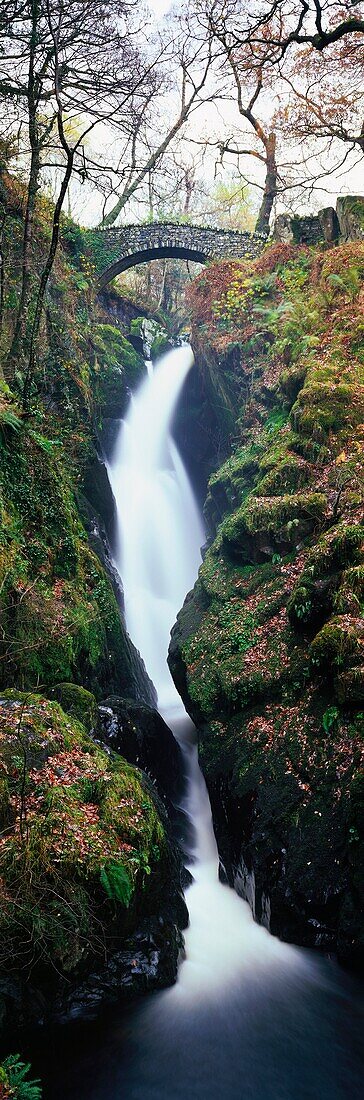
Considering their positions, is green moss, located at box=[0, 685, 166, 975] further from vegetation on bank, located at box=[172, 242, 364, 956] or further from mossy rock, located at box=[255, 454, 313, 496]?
mossy rock, located at box=[255, 454, 313, 496]

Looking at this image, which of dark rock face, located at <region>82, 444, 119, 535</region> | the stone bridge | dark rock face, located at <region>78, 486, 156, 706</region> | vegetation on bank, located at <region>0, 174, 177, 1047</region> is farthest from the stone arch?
dark rock face, located at <region>78, 486, 156, 706</region>

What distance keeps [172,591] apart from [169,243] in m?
10.8

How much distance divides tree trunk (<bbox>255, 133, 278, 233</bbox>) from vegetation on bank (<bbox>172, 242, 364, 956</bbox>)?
212 inches

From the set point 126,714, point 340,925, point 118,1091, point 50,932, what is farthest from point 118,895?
Result: point 126,714

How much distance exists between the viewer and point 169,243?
1783cm

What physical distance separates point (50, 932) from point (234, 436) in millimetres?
11380

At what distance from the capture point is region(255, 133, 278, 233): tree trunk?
680 inches

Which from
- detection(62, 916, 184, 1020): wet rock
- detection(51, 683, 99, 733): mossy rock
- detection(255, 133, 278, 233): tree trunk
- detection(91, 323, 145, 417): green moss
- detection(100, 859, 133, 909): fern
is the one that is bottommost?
detection(62, 916, 184, 1020): wet rock

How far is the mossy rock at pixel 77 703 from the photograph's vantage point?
640 cm

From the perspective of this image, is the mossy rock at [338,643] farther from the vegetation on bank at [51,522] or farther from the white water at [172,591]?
the vegetation on bank at [51,522]

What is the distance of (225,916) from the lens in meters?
6.27

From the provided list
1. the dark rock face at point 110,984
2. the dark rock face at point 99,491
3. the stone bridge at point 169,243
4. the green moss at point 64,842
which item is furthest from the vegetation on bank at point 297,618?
the stone bridge at point 169,243

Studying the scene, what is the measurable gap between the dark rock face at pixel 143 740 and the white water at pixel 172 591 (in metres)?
0.52

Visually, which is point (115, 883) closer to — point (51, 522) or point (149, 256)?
point (51, 522)
